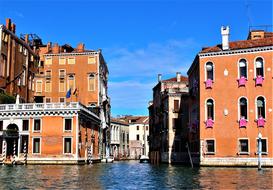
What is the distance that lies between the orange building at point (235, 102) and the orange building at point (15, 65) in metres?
24.7

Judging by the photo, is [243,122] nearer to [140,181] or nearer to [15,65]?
[140,181]

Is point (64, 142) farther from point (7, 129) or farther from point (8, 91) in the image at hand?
point (8, 91)

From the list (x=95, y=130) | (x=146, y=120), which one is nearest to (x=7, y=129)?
(x=95, y=130)

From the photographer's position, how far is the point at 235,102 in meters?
35.8

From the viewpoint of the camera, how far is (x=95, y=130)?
5812 centimetres

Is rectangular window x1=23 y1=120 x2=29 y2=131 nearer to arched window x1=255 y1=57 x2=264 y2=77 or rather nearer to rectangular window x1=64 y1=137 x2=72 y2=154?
rectangular window x1=64 y1=137 x2=72 y2=154

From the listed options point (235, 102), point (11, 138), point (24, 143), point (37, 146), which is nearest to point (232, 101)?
point (235, 102)

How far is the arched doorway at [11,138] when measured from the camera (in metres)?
45.5

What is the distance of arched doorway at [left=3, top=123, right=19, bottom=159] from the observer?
45469 mm

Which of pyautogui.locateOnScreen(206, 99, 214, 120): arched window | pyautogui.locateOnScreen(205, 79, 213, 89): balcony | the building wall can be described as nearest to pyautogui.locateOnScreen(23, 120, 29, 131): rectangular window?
the building wall

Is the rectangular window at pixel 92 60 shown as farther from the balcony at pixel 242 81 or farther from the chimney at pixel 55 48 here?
the balcony at pixel 242 81

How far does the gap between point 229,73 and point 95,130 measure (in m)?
26.6

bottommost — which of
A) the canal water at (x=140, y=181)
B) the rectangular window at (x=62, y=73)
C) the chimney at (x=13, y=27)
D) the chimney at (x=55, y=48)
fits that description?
the canal water at (x=140, y=181)

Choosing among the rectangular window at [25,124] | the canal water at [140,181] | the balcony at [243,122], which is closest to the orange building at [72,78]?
the rectangular window at [25,124]
